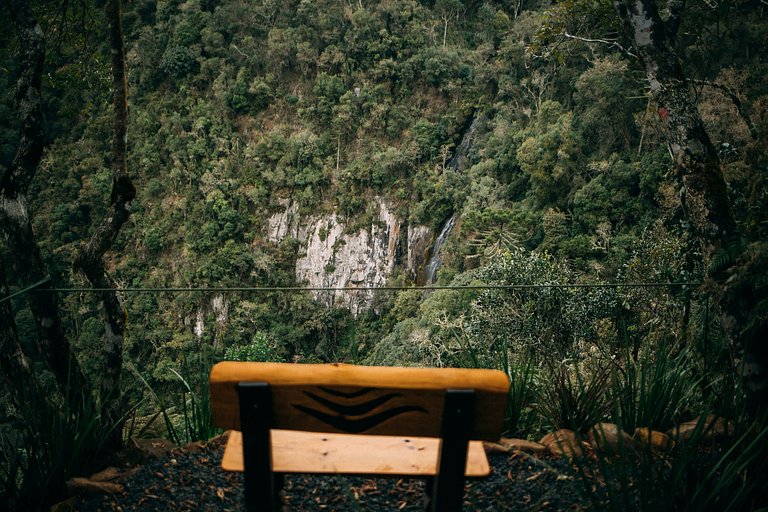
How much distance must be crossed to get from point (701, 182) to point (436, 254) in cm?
2014

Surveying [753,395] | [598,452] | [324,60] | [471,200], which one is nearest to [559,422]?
[753,395]

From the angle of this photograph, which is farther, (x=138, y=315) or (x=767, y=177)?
(x=138, y=315)

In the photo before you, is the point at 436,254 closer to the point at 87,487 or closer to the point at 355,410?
the point at 87,487

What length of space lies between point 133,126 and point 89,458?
111 feet

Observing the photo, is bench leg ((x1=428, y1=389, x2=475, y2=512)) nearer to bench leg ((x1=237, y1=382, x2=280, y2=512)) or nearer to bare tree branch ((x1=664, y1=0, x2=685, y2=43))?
bench leg ((x1=237, y1=382, x2=280, y2=512))

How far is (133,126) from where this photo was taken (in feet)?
105

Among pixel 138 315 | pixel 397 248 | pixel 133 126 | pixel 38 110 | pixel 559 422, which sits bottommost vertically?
pixel 138 315

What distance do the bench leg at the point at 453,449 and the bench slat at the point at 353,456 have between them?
0.13 meters

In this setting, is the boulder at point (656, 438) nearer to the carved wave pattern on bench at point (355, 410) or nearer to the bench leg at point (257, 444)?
the carved wave pattern on bench at point (355, 410)

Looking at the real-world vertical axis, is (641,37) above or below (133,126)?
below

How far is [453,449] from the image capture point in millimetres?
1117

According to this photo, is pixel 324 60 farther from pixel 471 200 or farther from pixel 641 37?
pixel 641 37

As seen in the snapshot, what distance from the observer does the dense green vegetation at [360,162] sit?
1303 centimetres

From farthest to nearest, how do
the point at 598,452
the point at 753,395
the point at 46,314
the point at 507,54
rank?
the point at 507,54 < the point at 46,314 < the point at 753,395 < the point at 598,452
